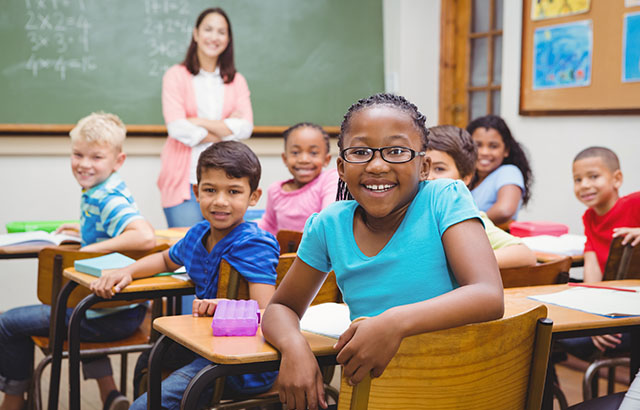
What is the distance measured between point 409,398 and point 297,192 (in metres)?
2.05

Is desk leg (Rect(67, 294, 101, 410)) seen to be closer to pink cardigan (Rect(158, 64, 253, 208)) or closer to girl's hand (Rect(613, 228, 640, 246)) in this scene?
girl's hand (Rect(613, 228, 640, 246))

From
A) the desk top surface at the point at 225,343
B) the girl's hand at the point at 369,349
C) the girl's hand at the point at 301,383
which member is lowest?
the girl's hand at the point at 301,383

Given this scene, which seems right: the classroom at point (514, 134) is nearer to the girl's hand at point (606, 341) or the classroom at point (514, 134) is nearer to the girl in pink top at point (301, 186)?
the girl in pink top at point (301, 186)

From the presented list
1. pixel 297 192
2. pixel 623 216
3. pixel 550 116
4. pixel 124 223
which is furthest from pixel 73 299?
pixel 550 116

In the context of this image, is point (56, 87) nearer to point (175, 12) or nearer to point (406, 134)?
point (175, 12)

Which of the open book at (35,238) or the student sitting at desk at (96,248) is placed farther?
the open book at (35,238)

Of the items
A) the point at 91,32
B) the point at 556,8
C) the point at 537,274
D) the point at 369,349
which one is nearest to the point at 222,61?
the point at 91,32

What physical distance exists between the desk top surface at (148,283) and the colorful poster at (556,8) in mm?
3014

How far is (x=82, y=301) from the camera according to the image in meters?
1.98

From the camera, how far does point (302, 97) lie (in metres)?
5.18

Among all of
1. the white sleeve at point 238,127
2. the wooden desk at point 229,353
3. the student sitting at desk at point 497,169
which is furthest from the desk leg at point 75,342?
the white sleeve at point 238,127

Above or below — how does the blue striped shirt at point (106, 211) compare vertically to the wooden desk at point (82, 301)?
above

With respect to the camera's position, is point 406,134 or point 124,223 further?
point 124,223

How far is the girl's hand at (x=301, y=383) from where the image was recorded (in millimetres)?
1153
